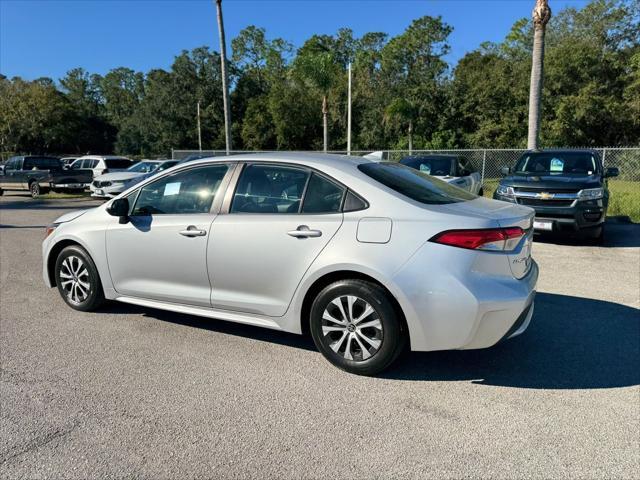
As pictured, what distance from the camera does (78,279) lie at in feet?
16.3

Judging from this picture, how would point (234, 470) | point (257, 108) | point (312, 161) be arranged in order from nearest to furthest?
point (234, 470) < point (312, 161) < point (257, 108)

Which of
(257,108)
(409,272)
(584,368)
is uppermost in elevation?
(257,108)

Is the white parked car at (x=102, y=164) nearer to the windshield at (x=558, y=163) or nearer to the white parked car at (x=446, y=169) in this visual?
the white parked car at (x=446, y=169)

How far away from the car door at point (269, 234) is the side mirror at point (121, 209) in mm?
1060

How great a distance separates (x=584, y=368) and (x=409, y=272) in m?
1.71

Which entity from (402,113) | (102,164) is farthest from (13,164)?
(402,113)

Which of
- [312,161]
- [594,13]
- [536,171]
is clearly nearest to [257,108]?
[594,13]

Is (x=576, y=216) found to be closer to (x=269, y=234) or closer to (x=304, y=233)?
(x=304, y=233)

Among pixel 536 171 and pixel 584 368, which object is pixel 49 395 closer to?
pixel 584 368

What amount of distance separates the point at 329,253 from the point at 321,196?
49 centimetres

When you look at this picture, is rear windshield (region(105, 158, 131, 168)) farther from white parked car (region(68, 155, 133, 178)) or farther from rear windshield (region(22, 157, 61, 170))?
→ rear windshield (region(22, 157, 61, 170))

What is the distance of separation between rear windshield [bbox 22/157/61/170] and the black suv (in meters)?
18.4

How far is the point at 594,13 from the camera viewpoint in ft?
129

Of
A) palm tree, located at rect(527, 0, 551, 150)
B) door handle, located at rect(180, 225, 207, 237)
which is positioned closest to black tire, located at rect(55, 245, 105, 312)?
door handle, located at rect(180, 225, 207, 237)
